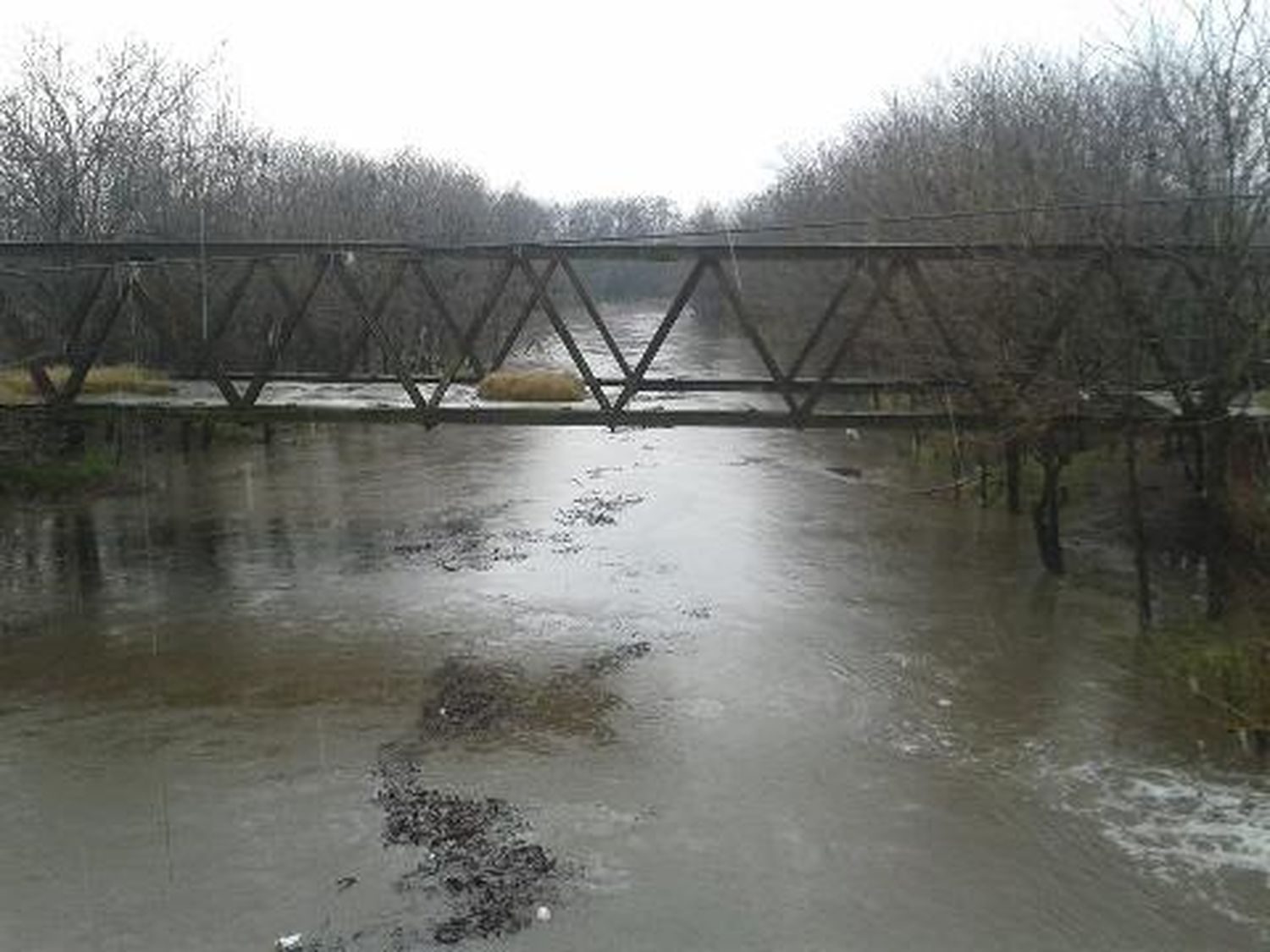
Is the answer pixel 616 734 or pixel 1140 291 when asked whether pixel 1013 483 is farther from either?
pixel 616 734

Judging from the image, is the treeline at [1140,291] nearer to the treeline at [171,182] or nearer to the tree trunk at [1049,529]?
the tree trunk at [1049,529]

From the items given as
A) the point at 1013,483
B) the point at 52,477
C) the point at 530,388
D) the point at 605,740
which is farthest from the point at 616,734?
the point at 52,477

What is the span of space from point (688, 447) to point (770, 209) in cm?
4209

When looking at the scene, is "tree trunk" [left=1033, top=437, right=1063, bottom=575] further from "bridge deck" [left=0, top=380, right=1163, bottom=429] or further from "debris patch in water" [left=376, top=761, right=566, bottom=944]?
"debris patch in water" [left=376, top=761, right=566, bottom=944]

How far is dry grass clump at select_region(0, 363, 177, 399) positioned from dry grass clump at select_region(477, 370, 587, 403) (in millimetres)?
4150

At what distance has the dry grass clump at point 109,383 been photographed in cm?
1619

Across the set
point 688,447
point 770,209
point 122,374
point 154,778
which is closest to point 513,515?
point 122,374

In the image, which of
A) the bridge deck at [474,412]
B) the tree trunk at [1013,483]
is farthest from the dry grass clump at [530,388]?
the tree trunk at [1013,483]

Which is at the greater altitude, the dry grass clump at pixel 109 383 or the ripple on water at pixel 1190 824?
the dry grass clump at pixel 109 383

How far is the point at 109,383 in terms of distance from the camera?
1677 cm

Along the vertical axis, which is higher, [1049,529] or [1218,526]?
[1218,526]

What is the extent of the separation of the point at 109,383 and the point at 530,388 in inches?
216

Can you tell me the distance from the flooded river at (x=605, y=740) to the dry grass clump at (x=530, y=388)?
6.84 ft

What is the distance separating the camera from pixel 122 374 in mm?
17922
